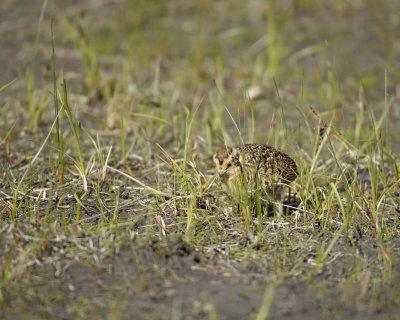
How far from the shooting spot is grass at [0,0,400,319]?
424 cm

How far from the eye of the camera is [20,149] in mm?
6094

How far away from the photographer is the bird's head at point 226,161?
201 inches

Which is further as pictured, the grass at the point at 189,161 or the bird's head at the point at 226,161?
the bird's head at the point at 226,161

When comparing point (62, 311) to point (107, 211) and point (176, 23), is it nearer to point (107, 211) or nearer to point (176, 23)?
point (107, 211)

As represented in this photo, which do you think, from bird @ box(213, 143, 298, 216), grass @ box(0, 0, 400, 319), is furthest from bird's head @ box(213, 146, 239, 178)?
grass @ box(0, 0, 400, 319)

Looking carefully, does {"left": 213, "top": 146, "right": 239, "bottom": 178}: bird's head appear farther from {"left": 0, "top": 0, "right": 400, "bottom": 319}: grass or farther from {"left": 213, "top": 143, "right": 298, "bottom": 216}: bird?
{"left": 0, "top": 0, "right": 400, "bottom": 319}: grass

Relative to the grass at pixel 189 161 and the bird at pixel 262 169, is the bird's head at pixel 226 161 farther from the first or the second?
the grass at pixel 189 161

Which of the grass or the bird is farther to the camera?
the bird

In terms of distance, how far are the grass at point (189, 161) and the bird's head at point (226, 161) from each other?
155mm

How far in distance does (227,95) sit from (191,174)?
7.16 feet

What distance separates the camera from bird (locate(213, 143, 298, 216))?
199 inches

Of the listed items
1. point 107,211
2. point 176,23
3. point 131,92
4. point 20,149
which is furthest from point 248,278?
point 176,23

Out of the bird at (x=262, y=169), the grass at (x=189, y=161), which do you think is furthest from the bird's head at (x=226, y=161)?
the grass at (x=189, y=161)

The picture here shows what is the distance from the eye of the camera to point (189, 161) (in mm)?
5160
